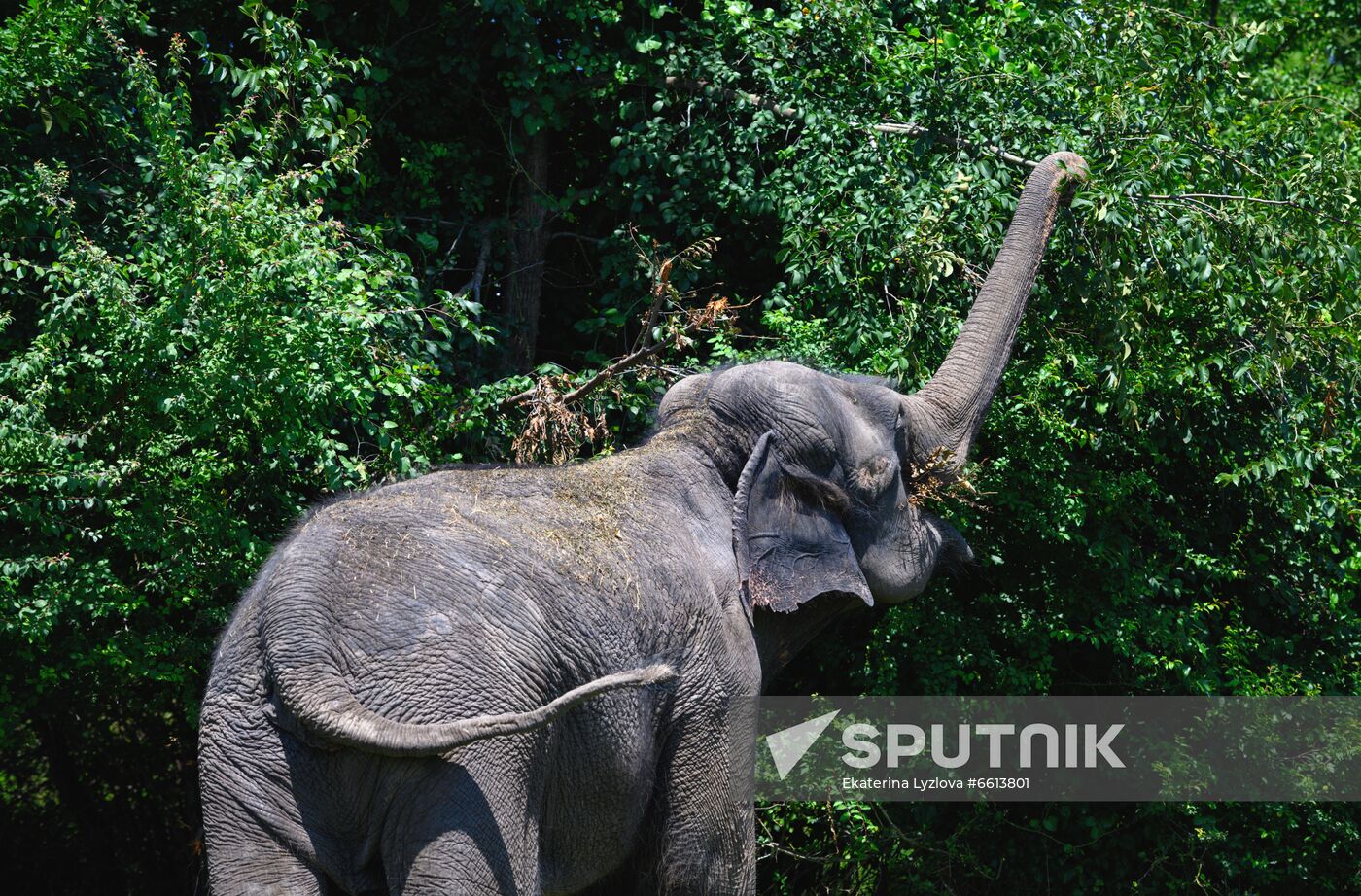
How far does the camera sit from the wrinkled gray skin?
3.37m

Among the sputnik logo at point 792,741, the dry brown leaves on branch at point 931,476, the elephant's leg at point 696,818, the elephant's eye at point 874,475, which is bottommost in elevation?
the sputnik logo at point 792,741

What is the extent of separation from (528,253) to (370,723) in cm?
487

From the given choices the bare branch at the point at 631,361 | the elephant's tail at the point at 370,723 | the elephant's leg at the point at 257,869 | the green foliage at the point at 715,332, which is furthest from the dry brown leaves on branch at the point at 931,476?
the elephant's leg at the point at 257,869

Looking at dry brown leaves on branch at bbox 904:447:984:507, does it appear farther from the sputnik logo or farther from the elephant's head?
the sputnik logo

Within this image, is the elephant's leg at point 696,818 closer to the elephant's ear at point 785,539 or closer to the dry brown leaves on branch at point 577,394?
the elephant's ear at point 785,539

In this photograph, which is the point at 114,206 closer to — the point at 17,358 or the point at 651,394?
the point at 17,358

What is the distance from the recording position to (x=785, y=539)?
442cm

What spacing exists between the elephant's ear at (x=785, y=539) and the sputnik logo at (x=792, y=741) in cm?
235

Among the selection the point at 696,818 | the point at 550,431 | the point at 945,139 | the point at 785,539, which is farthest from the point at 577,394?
the point at 696,818

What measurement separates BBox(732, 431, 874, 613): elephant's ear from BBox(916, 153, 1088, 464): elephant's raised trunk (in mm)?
657

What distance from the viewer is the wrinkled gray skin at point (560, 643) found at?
3373 millimetres

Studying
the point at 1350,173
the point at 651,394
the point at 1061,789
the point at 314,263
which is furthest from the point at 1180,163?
the point at 314,263

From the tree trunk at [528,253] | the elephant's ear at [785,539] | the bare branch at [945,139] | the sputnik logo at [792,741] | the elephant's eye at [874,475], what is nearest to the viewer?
the elephant's ear at [785,539]

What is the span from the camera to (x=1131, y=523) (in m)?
6.99
